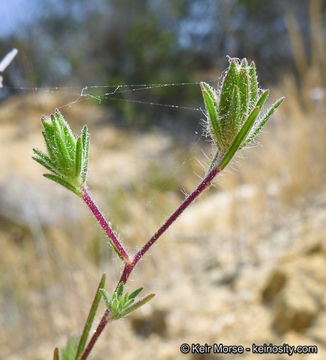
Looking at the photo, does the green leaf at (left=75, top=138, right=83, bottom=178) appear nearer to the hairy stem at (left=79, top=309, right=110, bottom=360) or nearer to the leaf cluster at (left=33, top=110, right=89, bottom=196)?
the leaf cluster at (left=33, top=110, right=89, bottom=196)

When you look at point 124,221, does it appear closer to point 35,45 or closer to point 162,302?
point 162,302

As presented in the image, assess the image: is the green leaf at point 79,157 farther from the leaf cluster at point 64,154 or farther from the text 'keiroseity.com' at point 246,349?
the text 'keiroseity.com' at point 246,349

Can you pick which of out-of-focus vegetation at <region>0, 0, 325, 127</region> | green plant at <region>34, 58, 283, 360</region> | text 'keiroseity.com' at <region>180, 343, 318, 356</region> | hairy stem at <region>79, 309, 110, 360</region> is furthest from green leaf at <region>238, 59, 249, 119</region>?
out-of-focus vegetation at <region>0, 0, 325, 127</region>

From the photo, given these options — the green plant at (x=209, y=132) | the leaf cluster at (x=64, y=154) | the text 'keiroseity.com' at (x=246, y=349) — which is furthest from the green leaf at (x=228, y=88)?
the text 'keiroseity.com' at (x=246, y=349)

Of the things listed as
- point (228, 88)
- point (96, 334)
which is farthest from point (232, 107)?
point (96, 334)

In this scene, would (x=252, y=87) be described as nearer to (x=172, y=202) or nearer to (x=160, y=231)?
(x=160, y=231)

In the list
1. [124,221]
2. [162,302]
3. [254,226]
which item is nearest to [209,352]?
[162,302]
